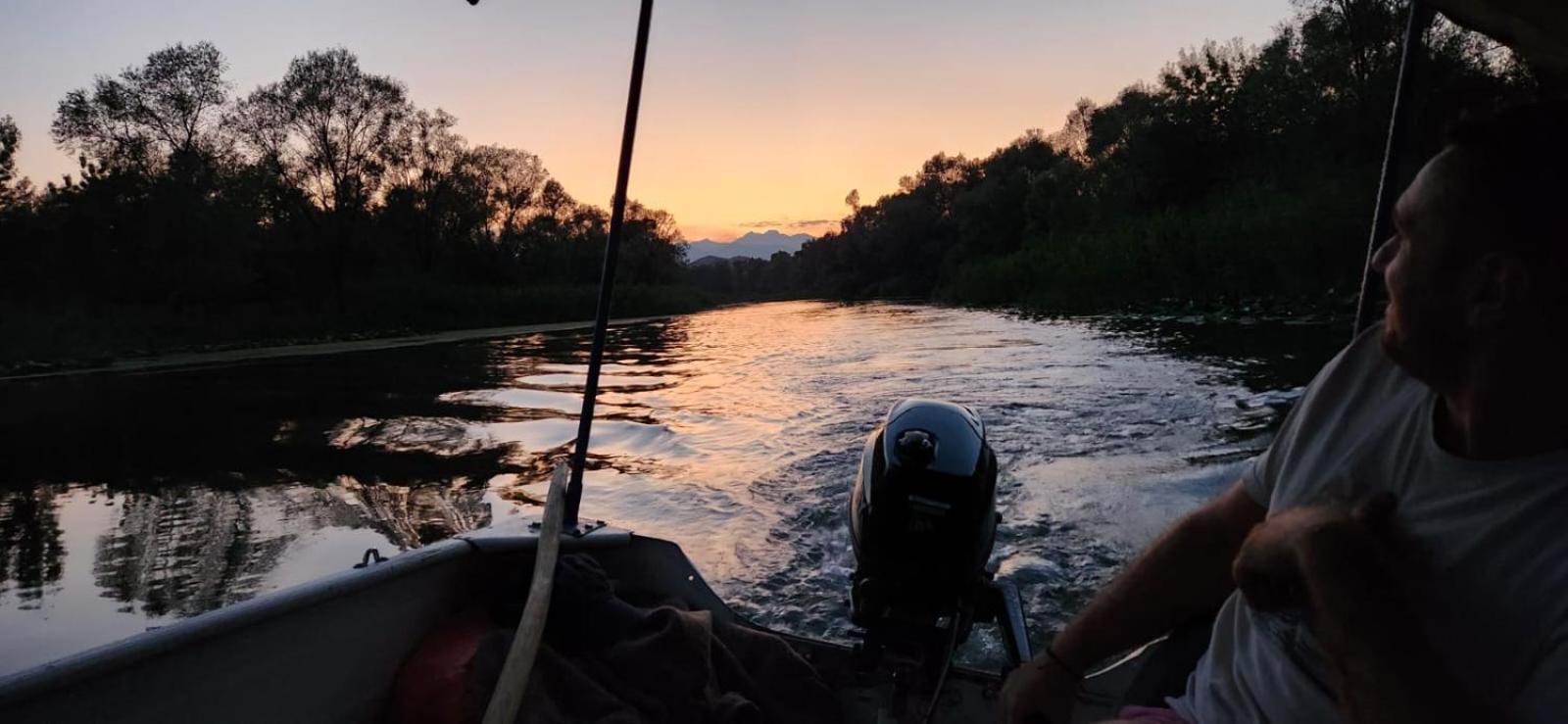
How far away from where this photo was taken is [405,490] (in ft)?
19.9

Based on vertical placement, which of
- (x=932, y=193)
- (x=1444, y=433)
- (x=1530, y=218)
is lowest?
(x=1444, y=433)

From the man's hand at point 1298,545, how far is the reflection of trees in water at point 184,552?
4.32 m

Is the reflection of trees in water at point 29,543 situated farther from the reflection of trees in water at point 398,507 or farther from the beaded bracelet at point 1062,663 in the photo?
the beaded bracelet at point 1062,663

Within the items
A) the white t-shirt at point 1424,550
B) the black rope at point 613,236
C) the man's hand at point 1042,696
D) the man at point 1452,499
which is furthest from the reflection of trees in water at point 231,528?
the man at point 1452,499

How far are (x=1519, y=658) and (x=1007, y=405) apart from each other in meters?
7.84

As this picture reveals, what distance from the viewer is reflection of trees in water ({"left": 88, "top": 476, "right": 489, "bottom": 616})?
4.20m

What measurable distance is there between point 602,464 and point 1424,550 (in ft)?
21.1

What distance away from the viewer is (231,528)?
5238mm

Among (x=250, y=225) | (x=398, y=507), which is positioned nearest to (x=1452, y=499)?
(x=398, y=507)

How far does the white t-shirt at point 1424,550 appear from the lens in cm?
87

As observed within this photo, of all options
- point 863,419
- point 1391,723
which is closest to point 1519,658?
point 1391,723

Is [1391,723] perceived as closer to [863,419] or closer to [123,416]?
[863,419]

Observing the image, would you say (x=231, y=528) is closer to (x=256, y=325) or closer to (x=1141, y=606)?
(x=1141, y=606)

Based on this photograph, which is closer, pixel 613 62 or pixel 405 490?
pixel 613 62
